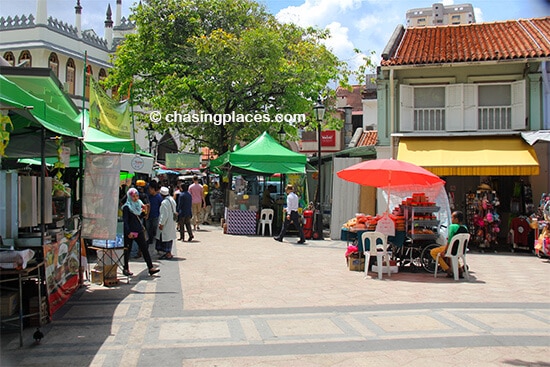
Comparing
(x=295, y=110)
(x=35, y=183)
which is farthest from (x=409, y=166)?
(x=295, y=110)

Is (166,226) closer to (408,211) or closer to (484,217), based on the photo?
(408,211)

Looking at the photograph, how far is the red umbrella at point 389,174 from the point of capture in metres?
10.8

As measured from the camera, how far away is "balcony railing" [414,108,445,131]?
58.0 ft

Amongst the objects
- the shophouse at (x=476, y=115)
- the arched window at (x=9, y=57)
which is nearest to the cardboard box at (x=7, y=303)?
the shophouse at (x=476, y=115)

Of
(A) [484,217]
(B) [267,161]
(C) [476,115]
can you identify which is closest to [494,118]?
(C) [476,115]

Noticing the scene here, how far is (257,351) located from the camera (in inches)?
224

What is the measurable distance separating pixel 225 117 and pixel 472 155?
12.3 m

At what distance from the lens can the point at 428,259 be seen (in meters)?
11.0

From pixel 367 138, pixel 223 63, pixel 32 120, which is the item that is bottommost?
pixel 32 120

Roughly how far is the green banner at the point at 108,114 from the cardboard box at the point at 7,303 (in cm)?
345

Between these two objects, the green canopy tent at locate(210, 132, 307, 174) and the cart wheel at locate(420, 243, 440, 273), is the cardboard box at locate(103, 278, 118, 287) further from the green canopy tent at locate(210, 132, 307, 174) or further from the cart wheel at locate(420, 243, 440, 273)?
the green canopy tent at locate(210, 132, 307, 174)

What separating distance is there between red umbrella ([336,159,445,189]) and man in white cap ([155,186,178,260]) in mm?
3776

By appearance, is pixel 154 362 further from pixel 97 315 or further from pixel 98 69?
pixel 98 69

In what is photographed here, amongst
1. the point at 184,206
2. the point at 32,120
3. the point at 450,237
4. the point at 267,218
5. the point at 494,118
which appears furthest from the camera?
the point at 267,218
